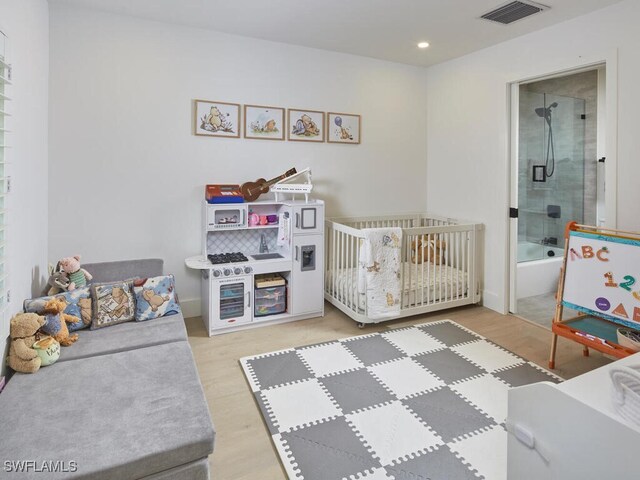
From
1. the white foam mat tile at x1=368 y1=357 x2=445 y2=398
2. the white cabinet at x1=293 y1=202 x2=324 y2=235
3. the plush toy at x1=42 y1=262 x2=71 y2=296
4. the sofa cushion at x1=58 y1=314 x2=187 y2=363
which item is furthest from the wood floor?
the plush toy at x1=42 y1=262 x2=71 y2=296

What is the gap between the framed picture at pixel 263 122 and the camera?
11.5 feet

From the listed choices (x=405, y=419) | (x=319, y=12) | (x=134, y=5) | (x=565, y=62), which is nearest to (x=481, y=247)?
(x=565, y=62)

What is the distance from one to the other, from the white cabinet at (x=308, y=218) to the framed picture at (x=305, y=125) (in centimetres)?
79

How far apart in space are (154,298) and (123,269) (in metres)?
0.53

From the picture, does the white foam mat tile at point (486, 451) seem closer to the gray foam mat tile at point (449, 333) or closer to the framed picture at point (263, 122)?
the gray foam mat tile at point (449, 333)

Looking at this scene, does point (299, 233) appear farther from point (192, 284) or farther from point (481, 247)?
point (481, 247)

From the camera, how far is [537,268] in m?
4.21

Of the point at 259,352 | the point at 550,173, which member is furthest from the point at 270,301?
the point at 550,173

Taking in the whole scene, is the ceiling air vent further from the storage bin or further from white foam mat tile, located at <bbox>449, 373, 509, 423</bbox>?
the storage bin

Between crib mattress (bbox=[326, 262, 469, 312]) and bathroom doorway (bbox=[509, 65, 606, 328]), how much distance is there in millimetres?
877

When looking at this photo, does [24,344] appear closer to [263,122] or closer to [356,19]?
[263,122]

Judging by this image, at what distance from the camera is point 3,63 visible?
1.77m

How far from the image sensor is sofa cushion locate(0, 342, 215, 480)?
128 centimetres

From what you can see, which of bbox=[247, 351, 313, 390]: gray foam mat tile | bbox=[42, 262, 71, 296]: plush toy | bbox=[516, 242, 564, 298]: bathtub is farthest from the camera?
bbox=[516, 242, 564, 298]: bathtub
